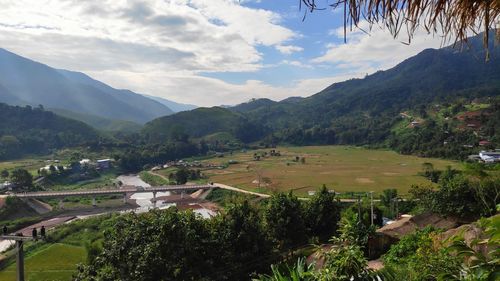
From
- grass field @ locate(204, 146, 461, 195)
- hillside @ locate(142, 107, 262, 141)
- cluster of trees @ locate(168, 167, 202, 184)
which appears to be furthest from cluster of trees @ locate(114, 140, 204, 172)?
hillside @ locate(142, 107, 262, 141)

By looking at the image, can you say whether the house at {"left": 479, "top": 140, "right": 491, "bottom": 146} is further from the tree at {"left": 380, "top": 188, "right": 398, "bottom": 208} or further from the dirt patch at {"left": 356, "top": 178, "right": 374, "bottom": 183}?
the tree at {"left": 380, "top": 188, "right": 398, "bottom": 208}

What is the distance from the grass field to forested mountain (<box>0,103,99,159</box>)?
171ft

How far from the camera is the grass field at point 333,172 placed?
5483 centimetres

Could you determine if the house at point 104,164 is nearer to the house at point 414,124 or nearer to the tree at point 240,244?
the house at point 414,124

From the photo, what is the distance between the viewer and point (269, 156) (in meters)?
97.6

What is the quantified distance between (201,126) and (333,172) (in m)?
91.0

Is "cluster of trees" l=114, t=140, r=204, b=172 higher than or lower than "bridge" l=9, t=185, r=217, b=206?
higher

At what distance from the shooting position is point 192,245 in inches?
585

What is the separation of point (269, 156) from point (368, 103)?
A: 8554cm

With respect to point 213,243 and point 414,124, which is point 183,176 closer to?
point 213,243

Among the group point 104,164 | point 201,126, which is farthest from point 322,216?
point 201,126

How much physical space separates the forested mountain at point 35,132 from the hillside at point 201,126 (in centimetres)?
2103

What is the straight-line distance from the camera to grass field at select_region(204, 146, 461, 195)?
54.8 meters

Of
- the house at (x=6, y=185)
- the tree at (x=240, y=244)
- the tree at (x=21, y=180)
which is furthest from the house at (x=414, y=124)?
the tree at (x=240, y=244)
